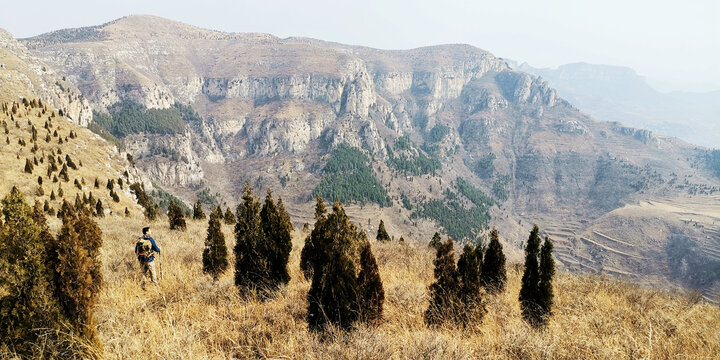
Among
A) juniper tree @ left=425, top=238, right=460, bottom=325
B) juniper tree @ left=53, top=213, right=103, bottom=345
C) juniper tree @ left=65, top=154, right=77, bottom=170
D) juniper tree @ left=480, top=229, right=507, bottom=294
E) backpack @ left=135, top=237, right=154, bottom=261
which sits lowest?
juniper tree @ left=65, top=154, right=77, bottom=170

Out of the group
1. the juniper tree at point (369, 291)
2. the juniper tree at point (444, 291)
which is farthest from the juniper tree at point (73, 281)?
the juniper tree at point (444, 291)

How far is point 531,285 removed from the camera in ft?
26.0

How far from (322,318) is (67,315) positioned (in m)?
3.44

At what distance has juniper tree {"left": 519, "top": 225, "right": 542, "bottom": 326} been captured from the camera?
720cm

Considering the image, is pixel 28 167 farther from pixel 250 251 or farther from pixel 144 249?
pixel 250 251

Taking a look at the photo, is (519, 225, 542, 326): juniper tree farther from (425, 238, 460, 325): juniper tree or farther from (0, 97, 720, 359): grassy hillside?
(425, 238, 460, 325): juniper tree

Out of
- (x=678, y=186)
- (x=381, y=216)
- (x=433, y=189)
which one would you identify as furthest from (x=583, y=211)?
(x=381, y=216)

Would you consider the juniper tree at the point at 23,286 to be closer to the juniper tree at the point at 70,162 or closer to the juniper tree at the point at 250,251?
the juniper tree at the point at 250,251

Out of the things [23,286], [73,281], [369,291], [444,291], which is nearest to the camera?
[23,286]

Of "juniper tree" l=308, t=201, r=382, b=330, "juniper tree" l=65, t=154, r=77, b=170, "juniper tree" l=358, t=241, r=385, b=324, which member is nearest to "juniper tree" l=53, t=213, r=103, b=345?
"juniper tree" l=308, t=201, r=382, b=330

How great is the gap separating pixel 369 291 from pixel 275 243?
10.9 feet

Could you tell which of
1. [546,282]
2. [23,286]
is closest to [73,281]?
[23,286]

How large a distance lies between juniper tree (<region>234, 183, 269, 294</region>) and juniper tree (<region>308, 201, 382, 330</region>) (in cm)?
229

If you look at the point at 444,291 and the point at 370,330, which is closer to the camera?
the point at 370,330
